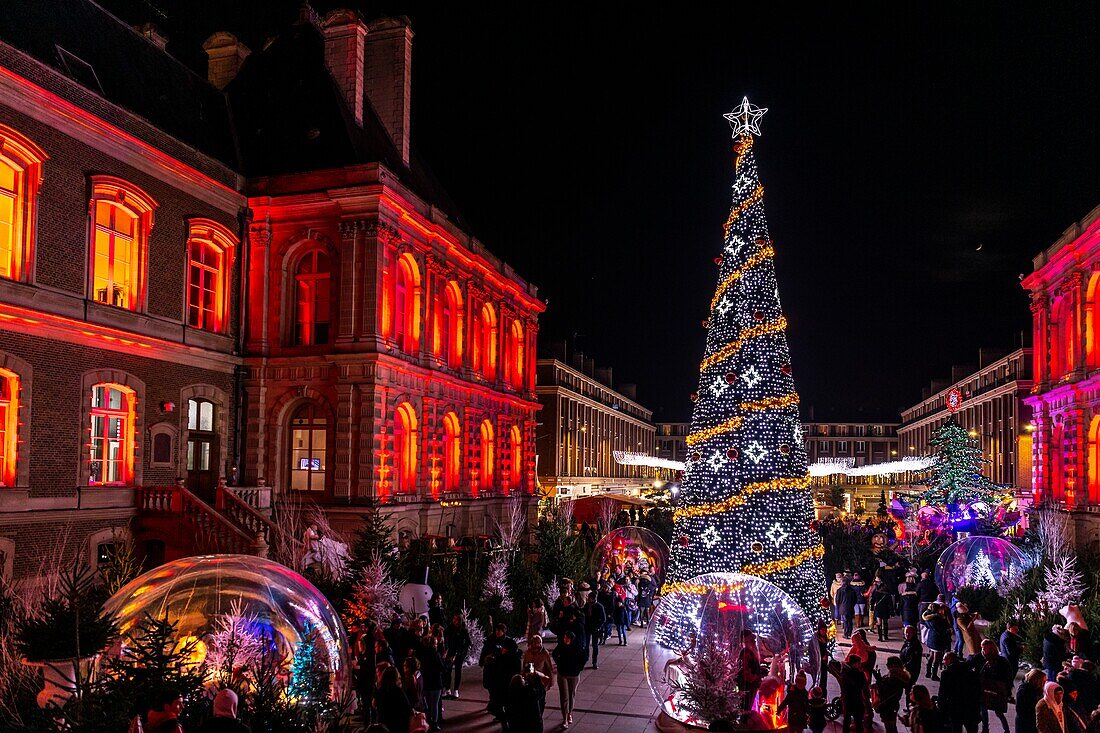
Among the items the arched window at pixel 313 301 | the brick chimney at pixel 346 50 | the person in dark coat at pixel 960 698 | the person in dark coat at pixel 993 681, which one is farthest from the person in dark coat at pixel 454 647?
the brick chimney at pixel 346 50

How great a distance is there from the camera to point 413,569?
18766mm

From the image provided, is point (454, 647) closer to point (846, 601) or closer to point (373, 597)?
point (373, 597)

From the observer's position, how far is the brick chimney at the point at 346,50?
112 feet

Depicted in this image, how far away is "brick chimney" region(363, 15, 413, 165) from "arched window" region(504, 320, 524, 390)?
12.8 metres

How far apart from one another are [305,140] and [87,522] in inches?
647

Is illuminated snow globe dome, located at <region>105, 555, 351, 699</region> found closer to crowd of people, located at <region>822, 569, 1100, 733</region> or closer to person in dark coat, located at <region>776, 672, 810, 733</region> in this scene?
person in dark coat, located at <region>776, 672, 810, 733</region>

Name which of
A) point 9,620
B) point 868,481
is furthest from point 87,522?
point 868,481

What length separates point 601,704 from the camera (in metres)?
14.8

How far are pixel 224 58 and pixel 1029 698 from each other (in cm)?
3645

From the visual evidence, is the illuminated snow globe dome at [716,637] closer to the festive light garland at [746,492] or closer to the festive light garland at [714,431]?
the festive light garland at [746,492]

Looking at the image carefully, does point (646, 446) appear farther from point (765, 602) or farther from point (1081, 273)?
point (765, 602)

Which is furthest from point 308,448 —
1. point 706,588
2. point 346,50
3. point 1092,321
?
point 1092,321

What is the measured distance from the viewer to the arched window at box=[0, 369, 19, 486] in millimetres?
20750

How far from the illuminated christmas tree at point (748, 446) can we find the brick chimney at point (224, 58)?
85.2ft
